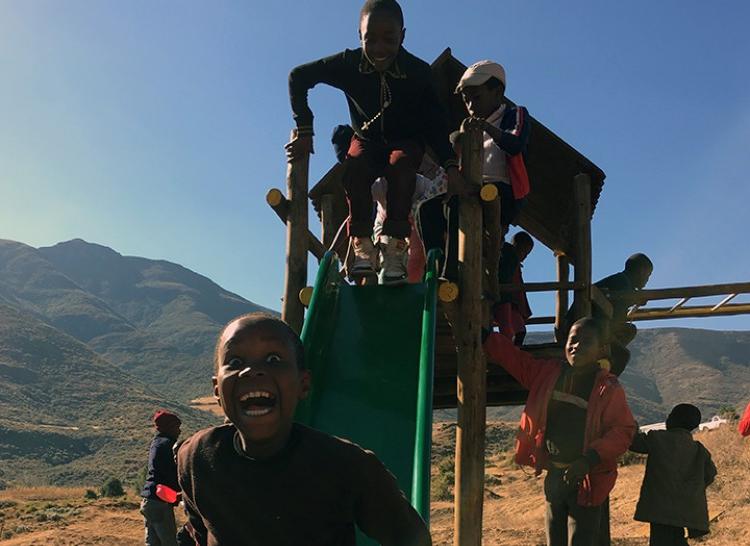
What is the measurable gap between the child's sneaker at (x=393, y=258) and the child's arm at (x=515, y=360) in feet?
2.55

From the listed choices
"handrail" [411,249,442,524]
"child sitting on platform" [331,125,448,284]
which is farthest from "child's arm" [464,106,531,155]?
"handrail" [411,249,442,524]

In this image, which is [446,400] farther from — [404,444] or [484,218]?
[404,444]

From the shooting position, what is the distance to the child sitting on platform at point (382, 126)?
5035mm

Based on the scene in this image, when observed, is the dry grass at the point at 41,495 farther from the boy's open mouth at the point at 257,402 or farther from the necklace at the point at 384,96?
the boy's open mouth at the point at 257,402

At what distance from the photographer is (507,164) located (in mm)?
5535

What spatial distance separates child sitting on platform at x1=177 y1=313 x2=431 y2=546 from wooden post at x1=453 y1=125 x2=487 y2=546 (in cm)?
282

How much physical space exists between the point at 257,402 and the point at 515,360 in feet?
11.1

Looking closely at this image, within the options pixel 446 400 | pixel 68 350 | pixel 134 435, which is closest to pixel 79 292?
pixel 68 350

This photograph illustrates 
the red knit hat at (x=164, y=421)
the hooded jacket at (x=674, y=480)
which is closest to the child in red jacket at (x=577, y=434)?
the hooded jacket at (x=674, y=480)

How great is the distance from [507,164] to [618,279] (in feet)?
7.16

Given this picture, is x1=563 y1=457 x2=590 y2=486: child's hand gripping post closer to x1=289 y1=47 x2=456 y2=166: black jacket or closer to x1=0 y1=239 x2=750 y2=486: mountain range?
x1=289 y1=47 x2=456 y2=166: black jacket

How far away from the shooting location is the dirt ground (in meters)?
12.5

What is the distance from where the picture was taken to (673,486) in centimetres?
512

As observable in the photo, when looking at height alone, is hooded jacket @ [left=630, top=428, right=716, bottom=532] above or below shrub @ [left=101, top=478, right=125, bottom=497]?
above
